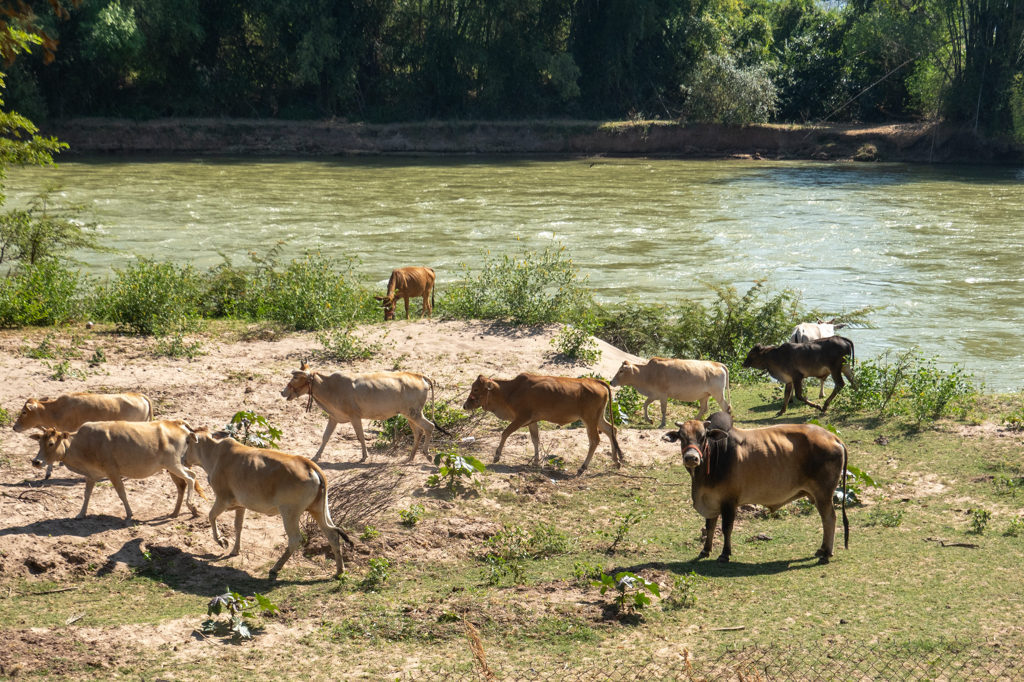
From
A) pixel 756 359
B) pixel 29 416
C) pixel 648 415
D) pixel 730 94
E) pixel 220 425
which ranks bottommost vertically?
pixel 648 415

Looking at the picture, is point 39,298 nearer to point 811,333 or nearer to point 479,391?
point 479,391

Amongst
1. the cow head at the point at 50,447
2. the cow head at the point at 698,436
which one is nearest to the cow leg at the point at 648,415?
the cow head at the point at 698,436

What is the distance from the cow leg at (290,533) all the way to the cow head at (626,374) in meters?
A: 5.63

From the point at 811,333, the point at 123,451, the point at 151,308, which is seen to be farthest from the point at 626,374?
the point at 151,308

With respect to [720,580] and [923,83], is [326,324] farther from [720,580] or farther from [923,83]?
[923,83]

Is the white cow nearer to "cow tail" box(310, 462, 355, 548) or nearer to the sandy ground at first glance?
the sandy ground

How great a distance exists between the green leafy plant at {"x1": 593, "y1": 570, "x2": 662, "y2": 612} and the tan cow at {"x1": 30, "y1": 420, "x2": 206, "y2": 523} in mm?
3998

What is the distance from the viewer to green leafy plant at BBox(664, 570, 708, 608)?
7.02 meters

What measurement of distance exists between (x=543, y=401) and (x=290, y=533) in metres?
3.52

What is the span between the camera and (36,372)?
11.6 metres

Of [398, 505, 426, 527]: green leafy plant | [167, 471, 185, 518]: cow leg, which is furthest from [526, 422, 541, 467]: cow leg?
[167, 471, 185, 518]: cow leg

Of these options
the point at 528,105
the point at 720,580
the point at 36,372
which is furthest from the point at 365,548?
the point at 528,105

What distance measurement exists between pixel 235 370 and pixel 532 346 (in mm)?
4392

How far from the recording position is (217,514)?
794 centimetres
